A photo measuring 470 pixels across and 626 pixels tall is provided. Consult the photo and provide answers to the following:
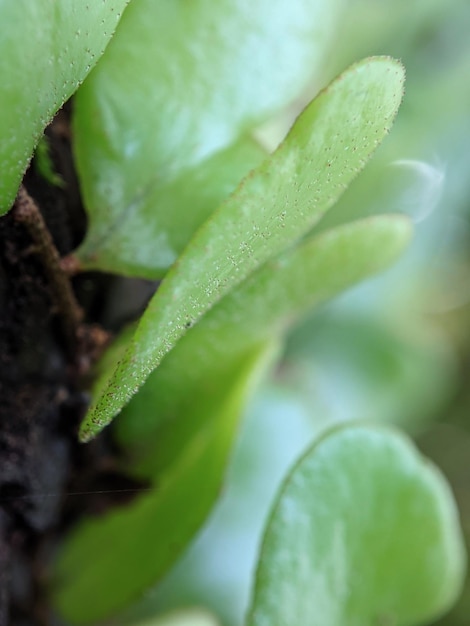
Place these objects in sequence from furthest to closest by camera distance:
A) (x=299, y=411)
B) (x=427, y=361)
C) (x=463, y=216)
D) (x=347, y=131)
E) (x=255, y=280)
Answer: (x=463, y=216) < (x=427, y=361) < (x=299, y=411) < (x=255, y=280) < (x=347, y=131)

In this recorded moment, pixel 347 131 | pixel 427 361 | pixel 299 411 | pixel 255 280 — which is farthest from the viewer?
pixel 427 361

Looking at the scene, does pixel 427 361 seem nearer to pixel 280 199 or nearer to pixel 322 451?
pixel 322 451

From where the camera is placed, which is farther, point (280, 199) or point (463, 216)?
point (463, 216)

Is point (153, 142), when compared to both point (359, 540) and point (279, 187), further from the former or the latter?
point (359, 540)

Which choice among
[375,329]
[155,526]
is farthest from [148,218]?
[375,329]

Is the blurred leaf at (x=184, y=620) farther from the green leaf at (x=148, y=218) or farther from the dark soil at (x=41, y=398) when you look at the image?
the green leaf at (x=148, y=218)

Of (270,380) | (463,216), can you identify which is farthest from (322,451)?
(463,216)

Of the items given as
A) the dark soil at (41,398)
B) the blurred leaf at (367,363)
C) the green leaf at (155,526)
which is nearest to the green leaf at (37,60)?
the dark soil at (41,398)
